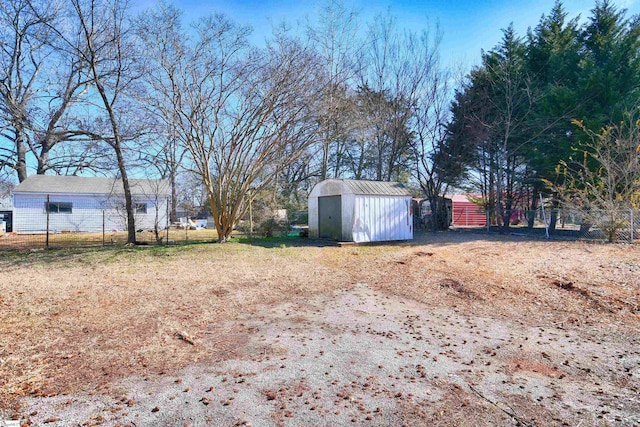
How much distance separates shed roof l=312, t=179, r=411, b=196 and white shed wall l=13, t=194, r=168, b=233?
36.0 ft

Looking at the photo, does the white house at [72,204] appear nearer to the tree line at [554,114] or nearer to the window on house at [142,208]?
the window on house at [142,208]

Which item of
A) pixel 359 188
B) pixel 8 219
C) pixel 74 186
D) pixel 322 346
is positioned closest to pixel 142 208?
pixel 74 186

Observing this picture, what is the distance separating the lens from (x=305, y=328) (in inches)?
163

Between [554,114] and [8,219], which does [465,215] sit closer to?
[554,114]

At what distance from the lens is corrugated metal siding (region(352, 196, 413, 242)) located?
477 inches

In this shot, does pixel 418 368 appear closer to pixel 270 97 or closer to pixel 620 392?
pixel 620 392

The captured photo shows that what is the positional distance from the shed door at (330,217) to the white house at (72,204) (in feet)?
A: 31.3

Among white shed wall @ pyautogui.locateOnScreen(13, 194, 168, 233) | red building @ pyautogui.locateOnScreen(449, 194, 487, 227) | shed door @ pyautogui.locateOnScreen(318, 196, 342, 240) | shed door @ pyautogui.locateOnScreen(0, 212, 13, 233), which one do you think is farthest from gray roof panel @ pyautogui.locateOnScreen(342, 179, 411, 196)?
shed door @ pyautogui.locateOnScreen(0, 212, 13, 233)

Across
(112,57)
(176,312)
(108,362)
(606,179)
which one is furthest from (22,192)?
(606,179)

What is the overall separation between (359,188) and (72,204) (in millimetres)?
17005

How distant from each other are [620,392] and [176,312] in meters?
4.58

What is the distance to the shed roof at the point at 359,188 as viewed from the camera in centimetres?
1217

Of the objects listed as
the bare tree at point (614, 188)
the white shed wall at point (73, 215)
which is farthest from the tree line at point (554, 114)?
the white shed wall at point (73, 215)

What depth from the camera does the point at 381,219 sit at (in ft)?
41.6
